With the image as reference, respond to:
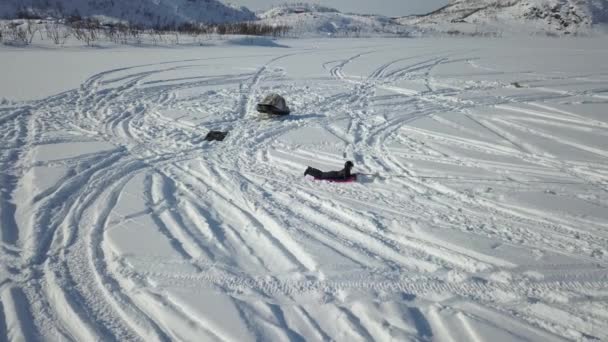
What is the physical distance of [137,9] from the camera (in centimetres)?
8112

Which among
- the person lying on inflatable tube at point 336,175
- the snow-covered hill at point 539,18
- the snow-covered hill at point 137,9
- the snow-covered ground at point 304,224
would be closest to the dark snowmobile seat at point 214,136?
the snow-covered ground at point 304,224

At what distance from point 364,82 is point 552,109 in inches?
262

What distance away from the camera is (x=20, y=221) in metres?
4.32

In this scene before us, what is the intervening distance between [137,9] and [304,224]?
95680 millimetres

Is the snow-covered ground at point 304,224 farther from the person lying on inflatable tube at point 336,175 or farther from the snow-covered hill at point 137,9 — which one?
the snow-covered hill at point 137,9

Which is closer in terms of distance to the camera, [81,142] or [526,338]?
[526,338]

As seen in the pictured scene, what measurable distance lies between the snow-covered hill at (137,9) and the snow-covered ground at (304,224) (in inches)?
2355

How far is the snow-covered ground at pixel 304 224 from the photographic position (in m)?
2.92

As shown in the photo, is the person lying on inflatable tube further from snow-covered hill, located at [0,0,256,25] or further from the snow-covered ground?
snow-covered hill, located at [0,0,256,25]

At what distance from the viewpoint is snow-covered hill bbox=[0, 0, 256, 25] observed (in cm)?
6550

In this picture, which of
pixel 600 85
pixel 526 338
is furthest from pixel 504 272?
pixel 600 85

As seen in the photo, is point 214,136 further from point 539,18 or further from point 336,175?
point 539,18

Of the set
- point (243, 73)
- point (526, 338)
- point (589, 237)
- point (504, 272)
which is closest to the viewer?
point (526, 338)

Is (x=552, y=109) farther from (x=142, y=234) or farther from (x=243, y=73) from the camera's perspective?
(x=243, y=73)
